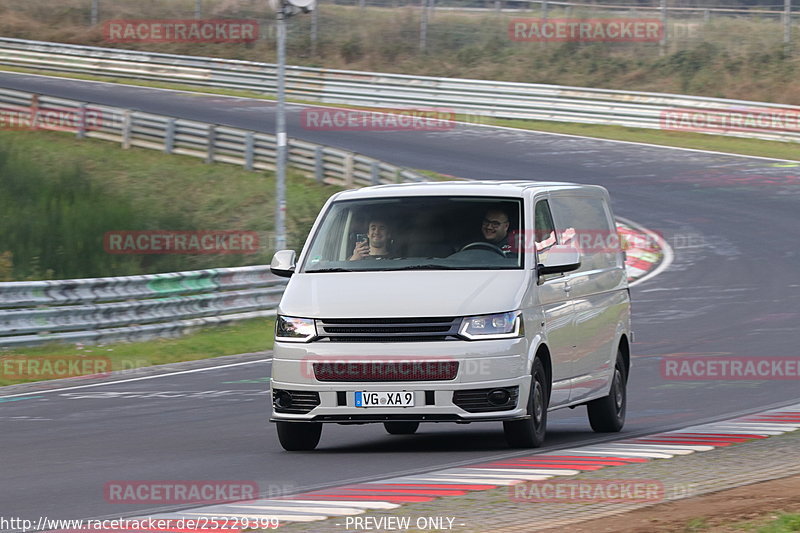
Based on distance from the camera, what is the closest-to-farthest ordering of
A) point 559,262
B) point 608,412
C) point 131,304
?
point 559,262
point 608,412
point 131,304

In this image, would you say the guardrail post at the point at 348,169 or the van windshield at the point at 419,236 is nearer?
the van windshield at the point at 419,236

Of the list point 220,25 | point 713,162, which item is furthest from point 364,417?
point 220,25

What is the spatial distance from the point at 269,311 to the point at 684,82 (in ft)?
90.9

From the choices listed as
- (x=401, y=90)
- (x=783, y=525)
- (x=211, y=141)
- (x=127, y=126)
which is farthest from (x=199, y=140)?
(x=783, y=525)

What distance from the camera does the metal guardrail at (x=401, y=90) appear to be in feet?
134

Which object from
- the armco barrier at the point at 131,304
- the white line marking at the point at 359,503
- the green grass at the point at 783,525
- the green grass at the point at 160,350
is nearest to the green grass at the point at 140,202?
the armco barrier at the point at 131,304

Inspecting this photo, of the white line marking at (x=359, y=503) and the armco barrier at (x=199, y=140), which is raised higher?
the white line marking at (x=359, y=503)

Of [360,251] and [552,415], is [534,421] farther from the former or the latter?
[552,415]

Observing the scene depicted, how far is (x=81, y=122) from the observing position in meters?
39.7

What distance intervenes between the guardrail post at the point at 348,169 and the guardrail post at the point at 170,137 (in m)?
6.56

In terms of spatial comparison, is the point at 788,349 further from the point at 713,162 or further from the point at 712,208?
the point at 713,162

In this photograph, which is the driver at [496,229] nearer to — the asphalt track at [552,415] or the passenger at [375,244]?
the passenger at [375,244]

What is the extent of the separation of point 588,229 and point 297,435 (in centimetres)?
309

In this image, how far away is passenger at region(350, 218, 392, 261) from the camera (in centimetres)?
1077
